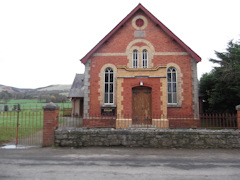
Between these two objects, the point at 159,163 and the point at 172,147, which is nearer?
the point at 159,163

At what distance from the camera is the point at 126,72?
1141 cm

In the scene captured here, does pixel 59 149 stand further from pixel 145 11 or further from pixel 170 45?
pixel 145 11

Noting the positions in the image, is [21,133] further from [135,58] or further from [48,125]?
[135,58]

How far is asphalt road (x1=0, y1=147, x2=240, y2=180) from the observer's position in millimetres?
4723

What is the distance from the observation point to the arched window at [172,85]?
12414mm

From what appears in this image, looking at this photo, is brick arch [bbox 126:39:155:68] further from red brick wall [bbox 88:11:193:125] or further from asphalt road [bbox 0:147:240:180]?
asphalt road [bbox 0:147:240:180]

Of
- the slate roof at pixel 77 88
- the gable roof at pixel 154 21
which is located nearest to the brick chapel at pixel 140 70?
the gable roof at pixel 154 21

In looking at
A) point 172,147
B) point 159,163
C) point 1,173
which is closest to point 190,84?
point 172,147

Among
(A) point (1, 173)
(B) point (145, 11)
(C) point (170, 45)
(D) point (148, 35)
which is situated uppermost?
(B) point (145, 11)

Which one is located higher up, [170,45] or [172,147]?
[170,45]

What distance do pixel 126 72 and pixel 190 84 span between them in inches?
179

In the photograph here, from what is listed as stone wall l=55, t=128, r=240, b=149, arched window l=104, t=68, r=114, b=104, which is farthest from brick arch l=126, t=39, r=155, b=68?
stone wall l=55, t=128, r=240, b=149

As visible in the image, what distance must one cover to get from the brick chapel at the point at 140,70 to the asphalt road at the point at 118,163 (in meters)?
4.64

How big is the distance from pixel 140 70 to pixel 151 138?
16.7 feet
